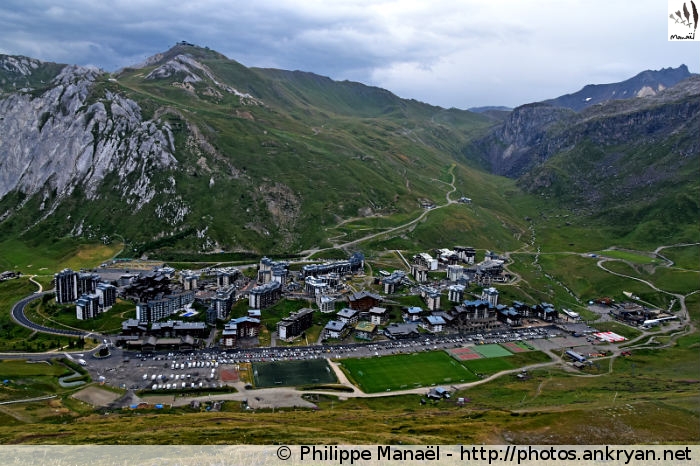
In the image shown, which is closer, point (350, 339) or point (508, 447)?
point (508, 447)

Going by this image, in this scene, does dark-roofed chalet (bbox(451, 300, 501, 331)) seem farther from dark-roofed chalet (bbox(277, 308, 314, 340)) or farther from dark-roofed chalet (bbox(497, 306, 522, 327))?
dark-roofed chalet (bbox(277, 308, 314, 340))

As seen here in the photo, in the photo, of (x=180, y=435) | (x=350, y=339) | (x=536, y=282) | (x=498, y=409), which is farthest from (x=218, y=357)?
(x=536, y=282)

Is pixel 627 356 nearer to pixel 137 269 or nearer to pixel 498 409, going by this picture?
pixel 498 409

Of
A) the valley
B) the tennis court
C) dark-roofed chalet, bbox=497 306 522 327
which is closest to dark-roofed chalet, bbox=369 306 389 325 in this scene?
the valley

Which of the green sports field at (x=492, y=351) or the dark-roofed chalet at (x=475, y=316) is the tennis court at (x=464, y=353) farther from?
the dark-roofed chalet at (x=475, y=316)

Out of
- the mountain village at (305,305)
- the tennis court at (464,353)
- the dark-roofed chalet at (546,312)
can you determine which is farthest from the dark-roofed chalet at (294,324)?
the dark-roofed chalet at (546,312)

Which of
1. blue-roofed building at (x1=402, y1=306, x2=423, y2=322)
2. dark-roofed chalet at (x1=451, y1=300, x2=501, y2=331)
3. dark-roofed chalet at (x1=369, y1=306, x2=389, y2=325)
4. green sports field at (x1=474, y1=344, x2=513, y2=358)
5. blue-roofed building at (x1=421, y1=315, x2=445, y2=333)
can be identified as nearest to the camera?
green sports field at (x1=474, y1=344, x2=513, y2=358)
